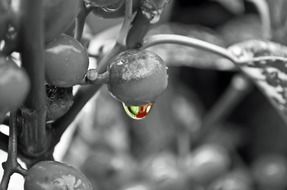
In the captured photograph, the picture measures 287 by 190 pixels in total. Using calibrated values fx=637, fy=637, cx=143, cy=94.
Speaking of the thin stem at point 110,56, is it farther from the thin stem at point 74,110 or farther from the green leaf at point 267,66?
the green leaf at point 267,66

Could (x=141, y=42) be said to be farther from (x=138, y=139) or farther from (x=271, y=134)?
(x=271, y=134)

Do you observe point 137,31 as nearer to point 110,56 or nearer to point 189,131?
point 110,56

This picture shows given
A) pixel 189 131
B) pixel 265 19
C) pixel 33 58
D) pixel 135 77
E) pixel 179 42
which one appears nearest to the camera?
pixel 33 58

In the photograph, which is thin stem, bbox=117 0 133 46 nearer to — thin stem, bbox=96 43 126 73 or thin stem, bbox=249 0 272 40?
thin stem, bbox=96 43 126 73

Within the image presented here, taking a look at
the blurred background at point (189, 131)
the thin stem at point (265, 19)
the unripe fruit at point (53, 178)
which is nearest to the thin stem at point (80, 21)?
the unripe fruit at point (53, 178)

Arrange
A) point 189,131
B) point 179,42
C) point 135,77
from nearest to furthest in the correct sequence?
point 135,77, point 179,42, point 189,131

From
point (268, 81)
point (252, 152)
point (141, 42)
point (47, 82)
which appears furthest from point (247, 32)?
point (47, 82)

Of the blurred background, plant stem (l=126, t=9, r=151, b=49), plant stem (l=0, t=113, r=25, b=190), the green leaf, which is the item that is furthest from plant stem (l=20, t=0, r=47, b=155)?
the blurred background

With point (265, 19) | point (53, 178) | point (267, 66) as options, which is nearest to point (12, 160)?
point (53, 178)
